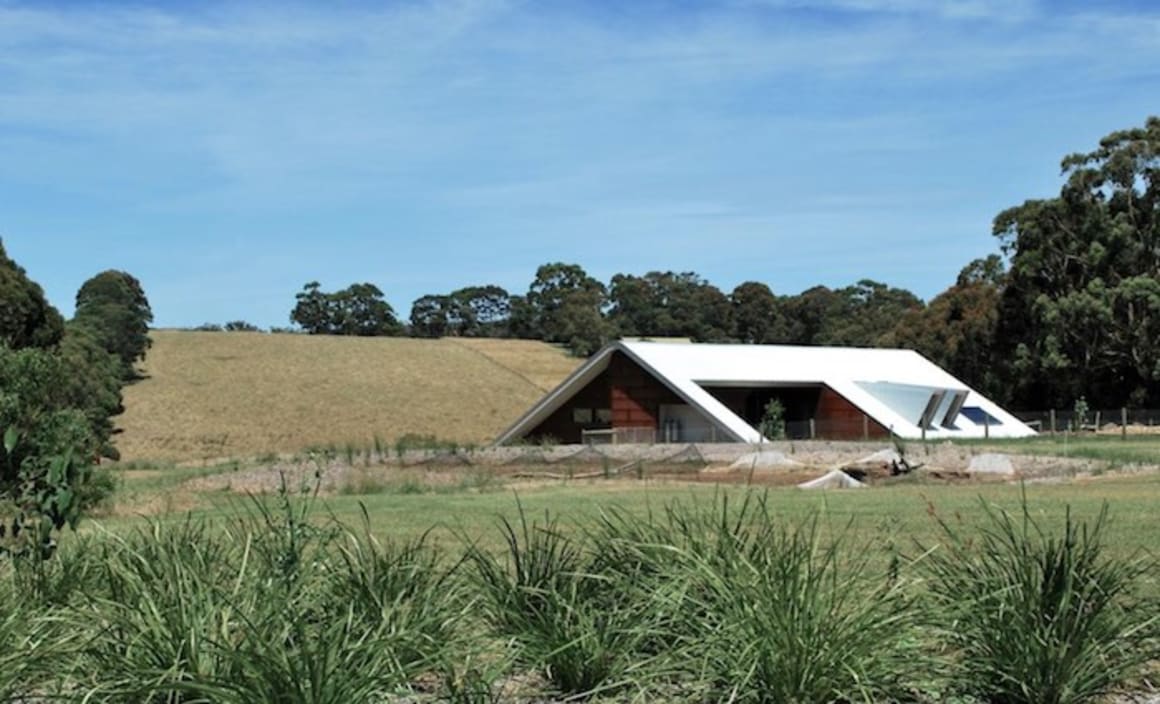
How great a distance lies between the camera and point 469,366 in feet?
305

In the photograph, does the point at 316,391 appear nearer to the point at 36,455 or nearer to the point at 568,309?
the point at 568,309

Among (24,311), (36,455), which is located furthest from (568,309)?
(36,455)

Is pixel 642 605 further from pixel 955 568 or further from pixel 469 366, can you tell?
pixel 469 366

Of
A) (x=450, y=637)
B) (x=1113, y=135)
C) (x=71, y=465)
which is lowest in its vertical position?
(x=450, y=637)

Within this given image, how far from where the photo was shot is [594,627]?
17.6 ft

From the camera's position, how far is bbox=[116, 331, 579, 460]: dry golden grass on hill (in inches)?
2761

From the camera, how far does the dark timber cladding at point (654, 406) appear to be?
55531mm

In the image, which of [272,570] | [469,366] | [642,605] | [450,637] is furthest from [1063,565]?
[469,366]

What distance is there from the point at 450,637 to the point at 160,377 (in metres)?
80.9

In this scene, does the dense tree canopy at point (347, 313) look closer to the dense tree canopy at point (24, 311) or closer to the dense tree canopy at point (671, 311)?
the dense tree canopy at point (671, 311)

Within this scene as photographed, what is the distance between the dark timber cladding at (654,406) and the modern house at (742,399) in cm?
5

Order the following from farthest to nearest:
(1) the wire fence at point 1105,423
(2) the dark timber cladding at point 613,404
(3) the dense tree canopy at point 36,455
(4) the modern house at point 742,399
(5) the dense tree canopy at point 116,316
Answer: (5) the dense tree canopy at point 116,316 < (2) the dark timber cladding at point 613,404 < (4) the modern house at point 742,399 < (1) the wire fence at point 1105,423 < (3) the dense tree canopy at point 36,455

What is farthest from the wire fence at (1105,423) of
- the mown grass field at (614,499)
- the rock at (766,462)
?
the rock at (766,462)

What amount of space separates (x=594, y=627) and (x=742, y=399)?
5424 centimetres
